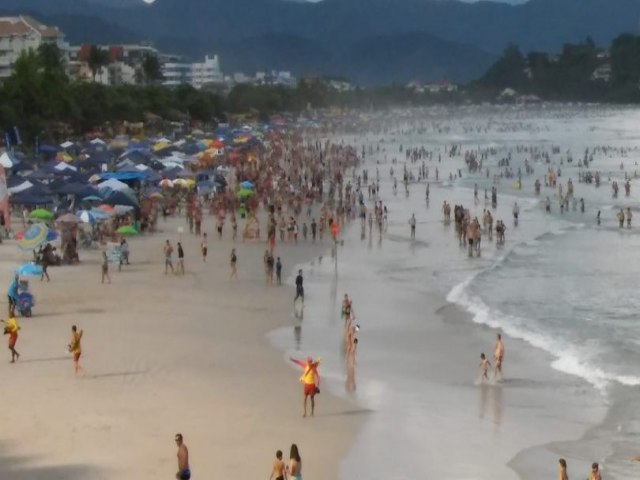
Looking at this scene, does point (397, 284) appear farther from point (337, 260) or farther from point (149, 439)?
point (149, 439)

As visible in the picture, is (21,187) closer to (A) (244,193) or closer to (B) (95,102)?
(A) (244,193)

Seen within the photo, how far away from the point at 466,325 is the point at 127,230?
1111 cm

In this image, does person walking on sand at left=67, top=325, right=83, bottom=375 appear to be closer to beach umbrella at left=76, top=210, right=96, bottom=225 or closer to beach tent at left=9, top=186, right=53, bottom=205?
beach umbrella at left=76, top=210, right=96, bottom=225

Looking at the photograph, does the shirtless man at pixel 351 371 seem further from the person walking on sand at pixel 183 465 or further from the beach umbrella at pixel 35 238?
the beach umbrella at pixel 35 238

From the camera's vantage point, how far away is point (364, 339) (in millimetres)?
17609

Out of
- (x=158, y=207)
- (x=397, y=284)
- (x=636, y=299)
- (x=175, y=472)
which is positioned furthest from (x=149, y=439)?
(x=158, y=207)

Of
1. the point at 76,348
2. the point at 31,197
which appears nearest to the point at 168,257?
the point at 31,197

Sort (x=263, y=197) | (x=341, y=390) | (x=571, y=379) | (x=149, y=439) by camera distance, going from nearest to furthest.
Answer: (x=149, y=439) < (x=341, y=390) < (x=571, y=379) < (x=263, y=197)

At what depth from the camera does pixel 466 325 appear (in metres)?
19.1

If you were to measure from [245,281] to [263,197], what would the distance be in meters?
15.1

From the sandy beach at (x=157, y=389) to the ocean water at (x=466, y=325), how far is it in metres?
0.66

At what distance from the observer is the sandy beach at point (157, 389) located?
10883 mm

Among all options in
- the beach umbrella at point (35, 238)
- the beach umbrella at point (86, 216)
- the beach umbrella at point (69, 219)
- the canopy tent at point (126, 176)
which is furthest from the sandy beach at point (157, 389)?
the canopy tent at point (126, 176)

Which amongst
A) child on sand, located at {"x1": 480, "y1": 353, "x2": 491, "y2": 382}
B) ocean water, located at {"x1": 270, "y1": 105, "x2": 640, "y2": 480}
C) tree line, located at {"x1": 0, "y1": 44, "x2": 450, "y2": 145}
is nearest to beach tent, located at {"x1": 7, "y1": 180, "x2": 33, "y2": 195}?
ocean water, located at {"x1": 270, "y1": 105, "x2": 640, "y2": 480}
